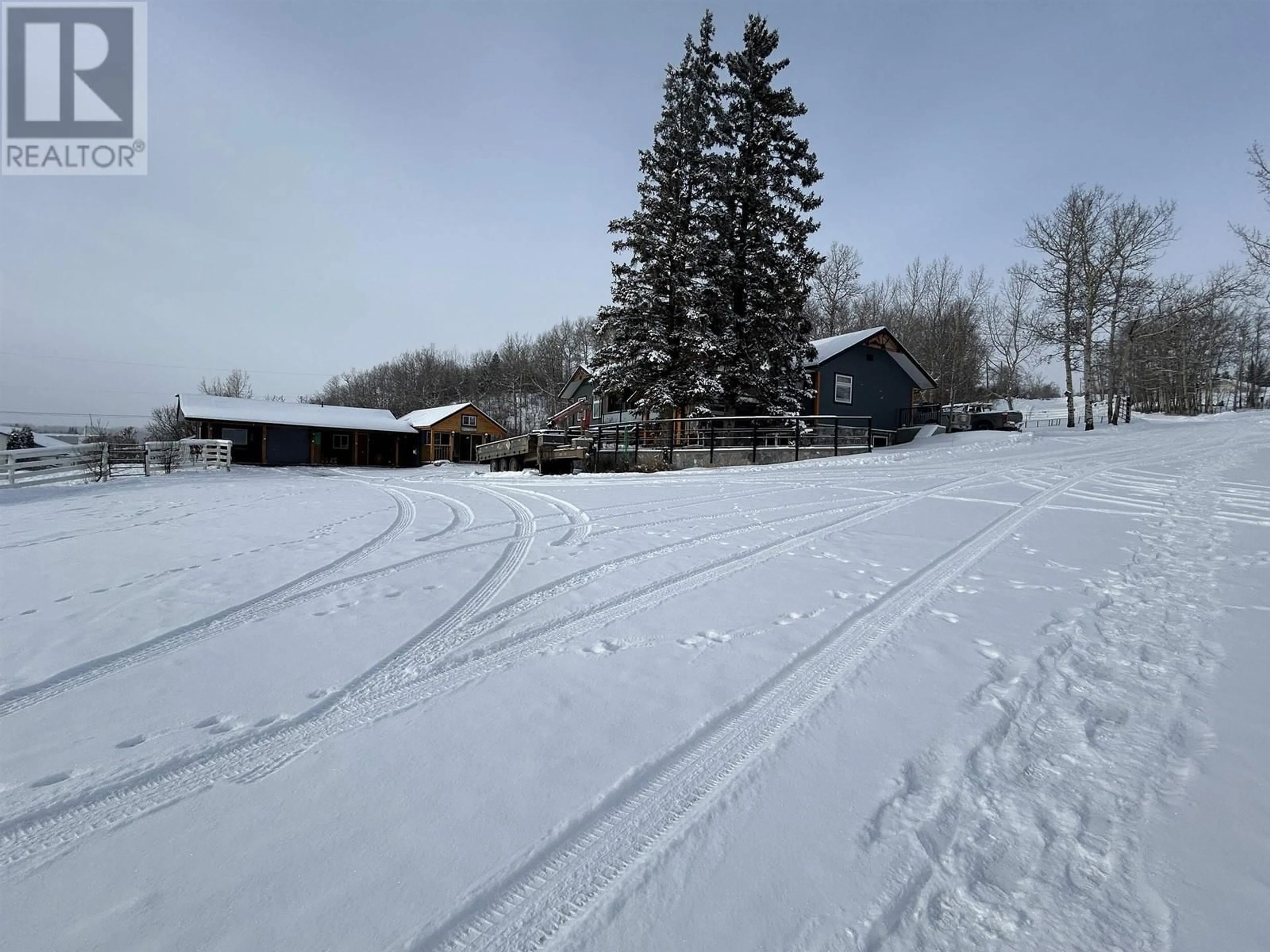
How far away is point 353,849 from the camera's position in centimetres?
192

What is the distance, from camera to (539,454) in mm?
20828

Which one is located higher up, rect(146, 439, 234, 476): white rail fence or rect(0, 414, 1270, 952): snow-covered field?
rect(146, 439, 234, 476): white rail fence

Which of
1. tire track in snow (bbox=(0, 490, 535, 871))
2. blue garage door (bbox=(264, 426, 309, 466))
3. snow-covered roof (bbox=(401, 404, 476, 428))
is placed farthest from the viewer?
snow-covered roof (bbox=(401, 404, 476, 428))

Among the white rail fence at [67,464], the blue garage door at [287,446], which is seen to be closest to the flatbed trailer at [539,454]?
the white rail fence at [67,464]

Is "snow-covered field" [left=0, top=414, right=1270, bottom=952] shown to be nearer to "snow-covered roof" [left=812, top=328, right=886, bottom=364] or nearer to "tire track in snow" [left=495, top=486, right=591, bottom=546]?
"tire track in snow" [left=495, top=486, right=591, bottom=546]

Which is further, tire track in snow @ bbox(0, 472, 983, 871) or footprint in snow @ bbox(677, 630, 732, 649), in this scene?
footprint in snow @ bbox(677, 630, 732, 649)

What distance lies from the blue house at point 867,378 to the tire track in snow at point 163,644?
23817mm

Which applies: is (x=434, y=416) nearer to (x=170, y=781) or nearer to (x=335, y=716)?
(x=335, y=716)

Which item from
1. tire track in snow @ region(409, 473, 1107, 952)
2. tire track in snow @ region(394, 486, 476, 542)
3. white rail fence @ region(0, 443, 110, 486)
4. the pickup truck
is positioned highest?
the pickup truck

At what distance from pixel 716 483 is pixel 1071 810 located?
9.78 meters

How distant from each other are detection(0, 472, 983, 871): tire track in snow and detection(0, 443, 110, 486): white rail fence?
57.5 ft

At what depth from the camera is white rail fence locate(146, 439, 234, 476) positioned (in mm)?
20812

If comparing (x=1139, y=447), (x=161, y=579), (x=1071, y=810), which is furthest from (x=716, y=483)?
(x=1139, y=447)

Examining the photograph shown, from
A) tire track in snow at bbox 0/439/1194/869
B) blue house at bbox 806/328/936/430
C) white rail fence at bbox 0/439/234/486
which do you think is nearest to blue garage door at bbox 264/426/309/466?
white rail fence at bbox 0/439/234/486
